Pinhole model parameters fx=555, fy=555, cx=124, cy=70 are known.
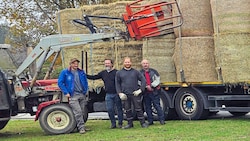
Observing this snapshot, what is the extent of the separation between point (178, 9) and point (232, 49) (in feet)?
5.30

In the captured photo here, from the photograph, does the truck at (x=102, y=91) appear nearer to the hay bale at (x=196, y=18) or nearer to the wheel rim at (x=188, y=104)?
the wheel rim at (x=188, y=104)

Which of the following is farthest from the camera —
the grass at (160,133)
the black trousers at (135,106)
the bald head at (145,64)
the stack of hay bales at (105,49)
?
the stack of hay bales at (105,49)

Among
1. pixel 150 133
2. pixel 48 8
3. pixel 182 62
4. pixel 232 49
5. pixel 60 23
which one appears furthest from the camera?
pixel 48 8

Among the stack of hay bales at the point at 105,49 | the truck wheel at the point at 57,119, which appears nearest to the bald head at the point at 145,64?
the stack of hay bales at the point at 105,49

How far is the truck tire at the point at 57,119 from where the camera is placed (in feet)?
39.0

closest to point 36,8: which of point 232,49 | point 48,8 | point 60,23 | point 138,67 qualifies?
point 48,8

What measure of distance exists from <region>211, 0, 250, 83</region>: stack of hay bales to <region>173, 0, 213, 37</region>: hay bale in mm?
457

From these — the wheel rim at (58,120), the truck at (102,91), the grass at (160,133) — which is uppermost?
the truck at (102,91)

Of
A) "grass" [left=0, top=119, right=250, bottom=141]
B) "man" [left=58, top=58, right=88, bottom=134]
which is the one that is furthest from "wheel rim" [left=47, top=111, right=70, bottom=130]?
"man" [left=58, top=58, right=88, bottom=134]

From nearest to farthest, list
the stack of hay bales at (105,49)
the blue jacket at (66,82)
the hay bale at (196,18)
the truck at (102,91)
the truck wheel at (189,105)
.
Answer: the blue jacket at (66,82) → the truck at (102,91) → the hay bale at (196,18) → the truck wheel at (189,105) → the stack of hay bales at (105,49)

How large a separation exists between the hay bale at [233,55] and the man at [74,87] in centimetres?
312

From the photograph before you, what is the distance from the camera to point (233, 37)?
1217 centimetres

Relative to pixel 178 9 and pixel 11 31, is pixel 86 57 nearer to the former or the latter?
pixel 178 9

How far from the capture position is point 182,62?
42.9ft
